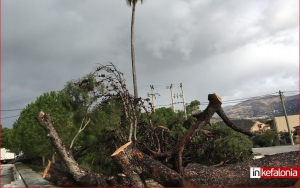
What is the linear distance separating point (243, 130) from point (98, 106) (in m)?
4.59

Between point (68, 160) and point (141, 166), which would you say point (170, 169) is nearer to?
point (141, 166)

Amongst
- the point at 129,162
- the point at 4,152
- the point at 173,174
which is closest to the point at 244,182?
the point at 173,174

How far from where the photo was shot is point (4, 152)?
1556 inches

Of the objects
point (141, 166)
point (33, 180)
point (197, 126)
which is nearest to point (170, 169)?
point (141, 166)

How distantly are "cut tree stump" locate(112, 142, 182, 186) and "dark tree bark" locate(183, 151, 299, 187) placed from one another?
2.49ft

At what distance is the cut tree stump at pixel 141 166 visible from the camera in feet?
18.8

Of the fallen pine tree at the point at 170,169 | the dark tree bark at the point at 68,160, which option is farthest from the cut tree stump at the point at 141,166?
the dark tree bark at the point at 68,160

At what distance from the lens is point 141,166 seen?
5.92 metres

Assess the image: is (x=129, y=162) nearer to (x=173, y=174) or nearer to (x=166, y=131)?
(x=173, y=174)

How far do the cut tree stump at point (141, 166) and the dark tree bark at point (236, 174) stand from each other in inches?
29.9

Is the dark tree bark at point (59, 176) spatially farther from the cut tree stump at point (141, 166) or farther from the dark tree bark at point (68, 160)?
the cut tree stump at point (141, 166)

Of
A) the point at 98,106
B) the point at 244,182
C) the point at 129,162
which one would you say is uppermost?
the point at 98,106

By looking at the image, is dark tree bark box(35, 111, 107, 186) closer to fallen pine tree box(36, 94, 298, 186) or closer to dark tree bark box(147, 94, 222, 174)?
fallen pine tree box(36, 94, 298, 186)

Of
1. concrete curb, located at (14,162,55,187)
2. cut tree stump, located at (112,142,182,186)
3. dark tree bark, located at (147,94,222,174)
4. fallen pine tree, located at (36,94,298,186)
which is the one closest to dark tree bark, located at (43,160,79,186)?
fallen pine tree, located at (36,94,298,186)
